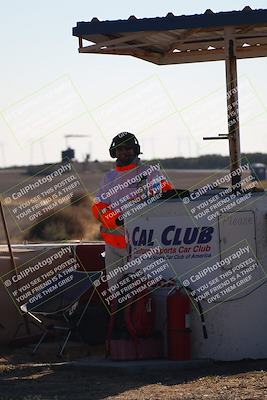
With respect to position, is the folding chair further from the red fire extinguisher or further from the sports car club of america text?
the red fire extinguisher

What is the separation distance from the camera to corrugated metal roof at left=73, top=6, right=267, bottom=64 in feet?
42.7

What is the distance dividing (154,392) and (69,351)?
307 cm

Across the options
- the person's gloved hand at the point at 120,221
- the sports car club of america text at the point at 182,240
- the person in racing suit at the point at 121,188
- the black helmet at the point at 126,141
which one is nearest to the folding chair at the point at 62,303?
the person in racing suit at the point at 121,188

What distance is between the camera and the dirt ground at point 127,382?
35.8 feet

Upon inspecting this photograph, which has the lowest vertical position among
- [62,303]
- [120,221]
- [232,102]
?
[62,303]

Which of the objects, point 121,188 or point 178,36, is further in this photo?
point 178,36

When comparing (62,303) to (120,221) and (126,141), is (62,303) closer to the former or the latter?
(120,221)

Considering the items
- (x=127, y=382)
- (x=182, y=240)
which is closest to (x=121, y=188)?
(x=182, y=240)

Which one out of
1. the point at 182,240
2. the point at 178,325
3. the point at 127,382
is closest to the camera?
the point at 127,382

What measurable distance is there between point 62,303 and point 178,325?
1517mm

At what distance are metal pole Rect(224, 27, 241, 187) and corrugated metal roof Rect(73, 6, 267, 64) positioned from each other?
0.09 meters

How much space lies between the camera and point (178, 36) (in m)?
14.3

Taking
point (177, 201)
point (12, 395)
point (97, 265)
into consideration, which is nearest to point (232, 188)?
point (177, 201)

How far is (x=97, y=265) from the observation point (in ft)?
49.2
